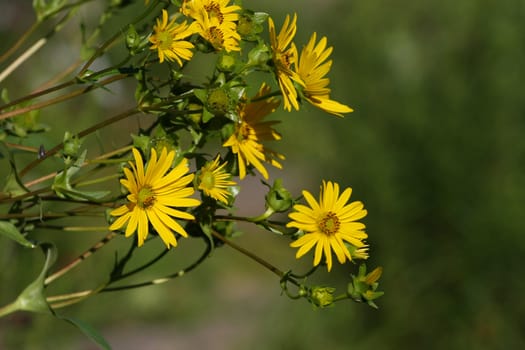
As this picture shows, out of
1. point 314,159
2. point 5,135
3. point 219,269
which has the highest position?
point 5,135

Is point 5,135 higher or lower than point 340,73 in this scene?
higher

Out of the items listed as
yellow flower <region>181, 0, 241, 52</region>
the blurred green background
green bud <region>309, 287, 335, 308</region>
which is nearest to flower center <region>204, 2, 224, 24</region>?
yellow flower <region>181, 0, 241, 52</region>

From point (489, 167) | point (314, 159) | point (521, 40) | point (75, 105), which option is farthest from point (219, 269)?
point (521, 40)

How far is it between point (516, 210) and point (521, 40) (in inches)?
22.8

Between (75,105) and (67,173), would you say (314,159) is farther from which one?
(67,173)

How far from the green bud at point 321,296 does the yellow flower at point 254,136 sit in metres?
0.11

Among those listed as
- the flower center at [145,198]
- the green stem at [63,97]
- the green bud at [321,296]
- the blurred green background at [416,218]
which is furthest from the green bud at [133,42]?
the blurred green background at [416,218]

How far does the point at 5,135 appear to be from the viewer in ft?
2.69

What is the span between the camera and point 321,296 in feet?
2.29

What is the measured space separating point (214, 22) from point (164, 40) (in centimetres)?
4

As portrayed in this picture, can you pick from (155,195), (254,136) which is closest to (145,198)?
(155,195)

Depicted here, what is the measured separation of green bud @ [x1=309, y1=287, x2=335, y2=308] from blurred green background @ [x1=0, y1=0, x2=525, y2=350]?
1.51 m

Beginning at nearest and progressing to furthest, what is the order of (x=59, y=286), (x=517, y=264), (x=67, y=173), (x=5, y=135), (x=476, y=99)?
(x=67, y=173), (x=5, y=135), (x=59, y=286), (x=517, y=264), (x=476, y=99)

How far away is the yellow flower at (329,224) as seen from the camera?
669mm
